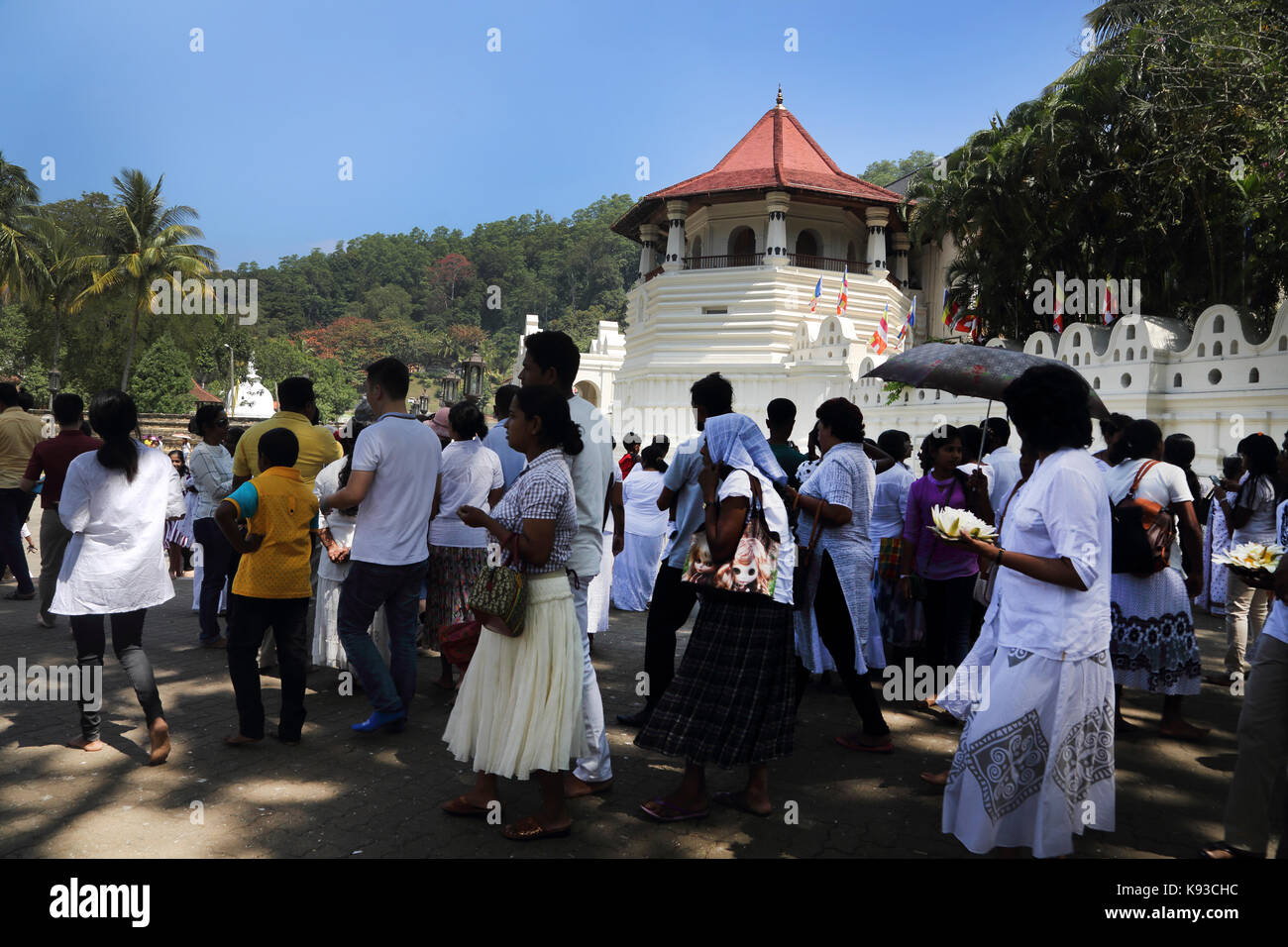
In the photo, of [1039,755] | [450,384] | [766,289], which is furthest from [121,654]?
[450,384]

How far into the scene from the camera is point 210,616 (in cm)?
627

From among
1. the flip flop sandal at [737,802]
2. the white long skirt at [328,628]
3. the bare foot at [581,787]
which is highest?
the white long skirt at [328,628]

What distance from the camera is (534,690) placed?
3271 mm

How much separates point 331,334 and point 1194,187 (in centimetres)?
8266

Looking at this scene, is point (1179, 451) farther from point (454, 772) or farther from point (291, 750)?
point (291, 750)

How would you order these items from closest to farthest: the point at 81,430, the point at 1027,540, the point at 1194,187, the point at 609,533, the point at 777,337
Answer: the point at 1027,540
the point at 81,430
the point at 609,533
the point at 1194,187
the point at 777,337

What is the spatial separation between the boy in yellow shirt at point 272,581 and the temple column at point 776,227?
24306 mm

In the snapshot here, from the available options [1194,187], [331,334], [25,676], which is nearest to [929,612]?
[25,676]

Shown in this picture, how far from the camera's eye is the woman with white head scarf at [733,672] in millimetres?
3561

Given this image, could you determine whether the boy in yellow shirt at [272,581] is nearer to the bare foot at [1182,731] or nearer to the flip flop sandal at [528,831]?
the flip flop sandal at [528,831]

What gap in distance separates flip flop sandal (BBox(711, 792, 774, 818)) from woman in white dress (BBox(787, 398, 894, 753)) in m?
0.92

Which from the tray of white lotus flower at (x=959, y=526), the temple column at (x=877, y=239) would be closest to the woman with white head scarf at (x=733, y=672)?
the tray of white lotus flower at (x=959, y=526)

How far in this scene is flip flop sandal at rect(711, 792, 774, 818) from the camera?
369 cm

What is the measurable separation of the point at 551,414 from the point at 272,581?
A: 1.80 metres
